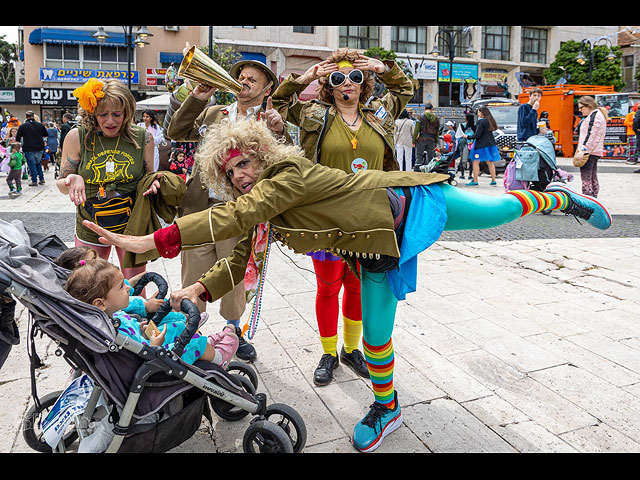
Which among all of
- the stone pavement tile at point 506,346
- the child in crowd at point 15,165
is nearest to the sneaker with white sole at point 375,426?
the stone pavement tile at point 506,346

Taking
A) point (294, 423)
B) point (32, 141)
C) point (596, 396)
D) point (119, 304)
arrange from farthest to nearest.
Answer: point (32, 141), point (596, 396), point (294, 423), point (119, 304)

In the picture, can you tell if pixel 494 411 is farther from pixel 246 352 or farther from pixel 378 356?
pixel 246 352

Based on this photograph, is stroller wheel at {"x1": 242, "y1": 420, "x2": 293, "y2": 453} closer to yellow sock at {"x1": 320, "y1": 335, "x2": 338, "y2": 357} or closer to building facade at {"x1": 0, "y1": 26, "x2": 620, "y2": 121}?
yellow sock at {"x1": 320, "y1": 335, "x2": 338, "y2": 357}

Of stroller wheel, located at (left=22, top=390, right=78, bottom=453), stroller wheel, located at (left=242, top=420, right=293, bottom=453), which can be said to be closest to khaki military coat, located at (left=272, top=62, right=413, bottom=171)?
stroller wheel, located at (left=242, top=420, right=293, bottom=453)

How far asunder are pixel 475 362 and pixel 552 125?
19.4 meters

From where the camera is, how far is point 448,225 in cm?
265

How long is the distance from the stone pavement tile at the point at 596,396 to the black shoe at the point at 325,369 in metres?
1.24

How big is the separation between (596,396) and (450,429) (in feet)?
3.14

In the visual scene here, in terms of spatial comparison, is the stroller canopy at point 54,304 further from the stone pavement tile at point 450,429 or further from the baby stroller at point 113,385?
the stone pavement tile at point 450,429

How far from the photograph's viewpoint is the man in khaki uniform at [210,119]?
10.9ft

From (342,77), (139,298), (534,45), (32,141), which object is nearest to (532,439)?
(139,298)

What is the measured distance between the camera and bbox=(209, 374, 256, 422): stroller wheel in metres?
2.66
